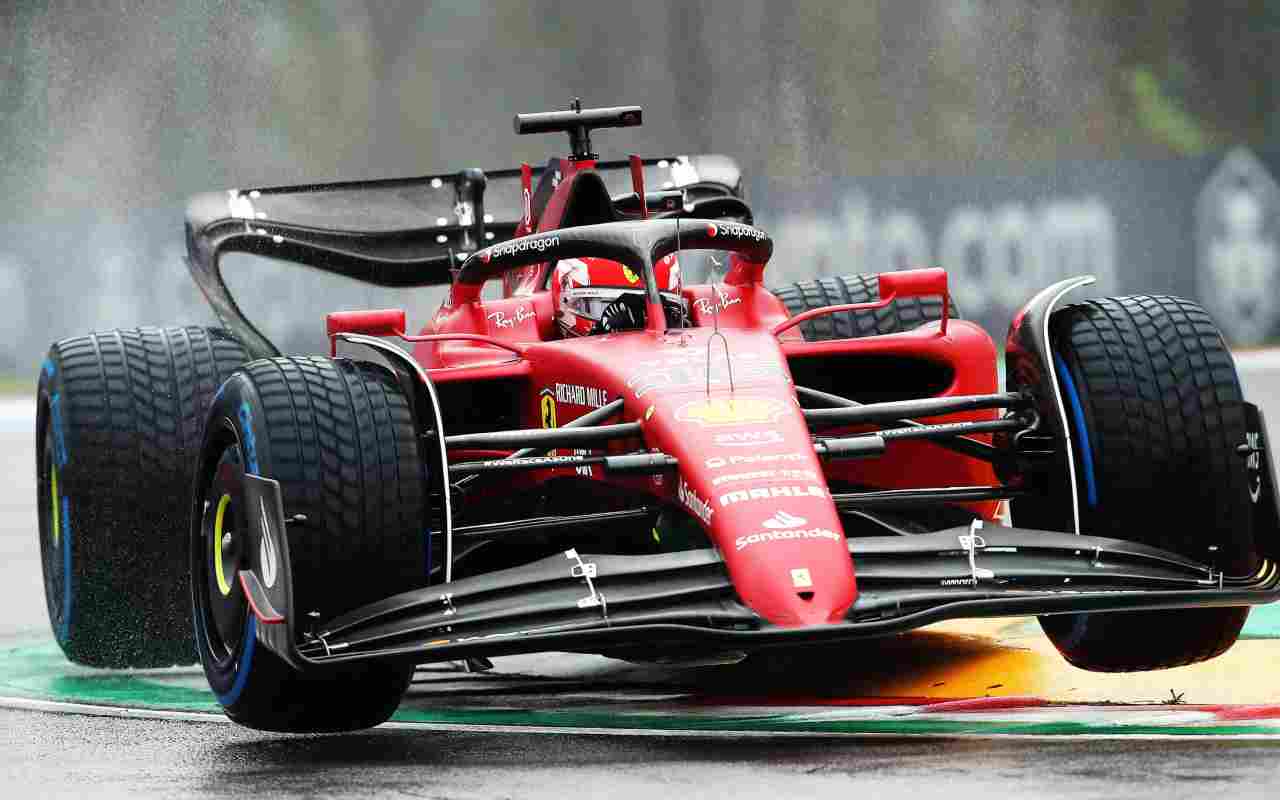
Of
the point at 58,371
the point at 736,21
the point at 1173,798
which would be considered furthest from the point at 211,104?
the point at 1173,798

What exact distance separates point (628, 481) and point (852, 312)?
238 cm

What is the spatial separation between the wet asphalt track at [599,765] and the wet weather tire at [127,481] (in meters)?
1.34

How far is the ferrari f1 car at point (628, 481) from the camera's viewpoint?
19.1ft

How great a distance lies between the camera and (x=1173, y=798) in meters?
4.98

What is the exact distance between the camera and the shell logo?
629 centimetres

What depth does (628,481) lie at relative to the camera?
6.70m

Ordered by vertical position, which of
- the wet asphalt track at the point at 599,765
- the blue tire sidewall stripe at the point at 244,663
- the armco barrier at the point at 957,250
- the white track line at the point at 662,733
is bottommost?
the armco barrier at the point at 957,250

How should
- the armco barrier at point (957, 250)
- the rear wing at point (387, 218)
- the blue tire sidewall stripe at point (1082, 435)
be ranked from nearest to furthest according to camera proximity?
the blue tire sidewall stripe at point (1082, 435)
the rear wing at point (387, 218)
the armco barrier at point (957, 250)

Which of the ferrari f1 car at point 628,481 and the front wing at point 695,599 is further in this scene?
the ferrari f1 car at point 628,481

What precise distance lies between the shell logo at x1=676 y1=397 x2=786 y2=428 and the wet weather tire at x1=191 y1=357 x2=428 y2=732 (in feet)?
2.57

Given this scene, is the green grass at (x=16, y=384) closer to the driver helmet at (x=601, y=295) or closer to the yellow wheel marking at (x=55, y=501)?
the yellow wheel marking at (x=55, y=501)

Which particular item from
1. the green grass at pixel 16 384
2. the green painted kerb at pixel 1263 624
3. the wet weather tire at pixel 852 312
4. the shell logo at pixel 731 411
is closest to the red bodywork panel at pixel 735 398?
the shell logo at pixel 731 411

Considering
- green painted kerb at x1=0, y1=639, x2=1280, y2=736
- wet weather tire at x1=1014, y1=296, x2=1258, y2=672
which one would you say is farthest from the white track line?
wet weather tire at x1=1014, y1=296, x2=1258, y2=672

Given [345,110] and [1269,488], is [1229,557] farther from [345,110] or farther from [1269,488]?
[345,110]
